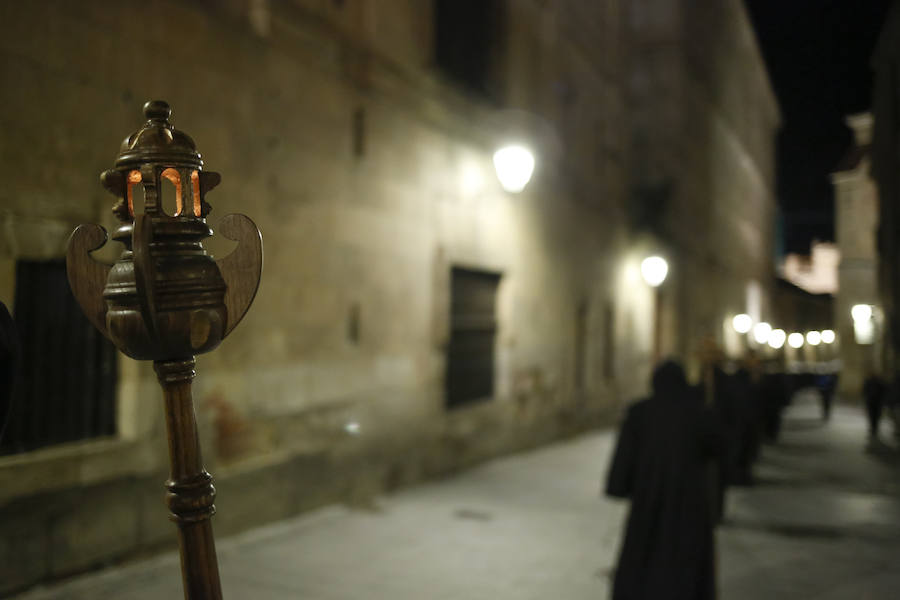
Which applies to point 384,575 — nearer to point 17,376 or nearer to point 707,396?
point 707,396

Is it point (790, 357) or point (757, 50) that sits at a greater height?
point (757, 50)

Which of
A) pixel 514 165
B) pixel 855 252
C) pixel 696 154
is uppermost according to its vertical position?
pixel 696 154

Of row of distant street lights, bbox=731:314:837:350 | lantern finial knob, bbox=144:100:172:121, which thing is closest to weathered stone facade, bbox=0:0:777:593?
lantern finial knob, bbox=144:100:172:121

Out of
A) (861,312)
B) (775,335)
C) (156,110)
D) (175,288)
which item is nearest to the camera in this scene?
(175,288)

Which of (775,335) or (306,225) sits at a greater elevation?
(306,225)

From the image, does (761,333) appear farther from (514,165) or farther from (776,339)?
(514,165)

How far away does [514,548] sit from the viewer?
7066mm

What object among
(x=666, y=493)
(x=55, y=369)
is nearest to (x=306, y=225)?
(x=55, y=369)

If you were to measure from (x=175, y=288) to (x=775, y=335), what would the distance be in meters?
42.7

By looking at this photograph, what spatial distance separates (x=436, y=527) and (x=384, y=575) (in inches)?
66.2

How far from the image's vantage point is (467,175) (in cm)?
1103

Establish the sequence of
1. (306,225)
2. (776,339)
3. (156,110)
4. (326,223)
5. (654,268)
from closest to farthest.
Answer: (156,110) < (306,225) < (326,223) < (654,268) < (776,339)

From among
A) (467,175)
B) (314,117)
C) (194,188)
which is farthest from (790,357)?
(194,188)

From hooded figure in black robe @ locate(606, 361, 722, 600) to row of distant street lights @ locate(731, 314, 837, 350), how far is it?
1101 inches
